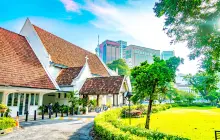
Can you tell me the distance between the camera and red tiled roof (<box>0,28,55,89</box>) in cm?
1786

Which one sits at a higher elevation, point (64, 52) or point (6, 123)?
point (64, 52)

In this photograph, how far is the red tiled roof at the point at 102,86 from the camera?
82.7 feet

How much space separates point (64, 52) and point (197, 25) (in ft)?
77.6

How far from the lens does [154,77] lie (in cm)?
1397

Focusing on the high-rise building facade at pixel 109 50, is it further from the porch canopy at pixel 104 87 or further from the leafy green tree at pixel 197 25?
the leafy green tree at pixel 197 25

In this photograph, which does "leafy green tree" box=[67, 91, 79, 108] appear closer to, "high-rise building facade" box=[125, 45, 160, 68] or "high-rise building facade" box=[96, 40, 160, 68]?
"high-rise building facade" box=[96, 40, 160, 68]

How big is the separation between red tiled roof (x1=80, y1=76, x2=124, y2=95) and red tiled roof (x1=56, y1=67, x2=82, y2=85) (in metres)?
2.27

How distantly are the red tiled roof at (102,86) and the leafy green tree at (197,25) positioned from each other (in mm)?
13548

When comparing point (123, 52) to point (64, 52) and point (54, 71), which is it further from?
point (54, 71)

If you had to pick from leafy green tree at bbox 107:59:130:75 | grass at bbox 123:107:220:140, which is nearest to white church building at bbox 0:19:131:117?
grass at bbox 123:107:220:140

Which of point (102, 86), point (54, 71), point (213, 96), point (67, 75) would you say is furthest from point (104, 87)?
point (213, 96)

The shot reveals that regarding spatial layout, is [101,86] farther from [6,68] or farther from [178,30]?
[178,30]

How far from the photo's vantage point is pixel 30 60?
22.3m

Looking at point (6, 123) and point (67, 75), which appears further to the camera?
point (67, 75)
